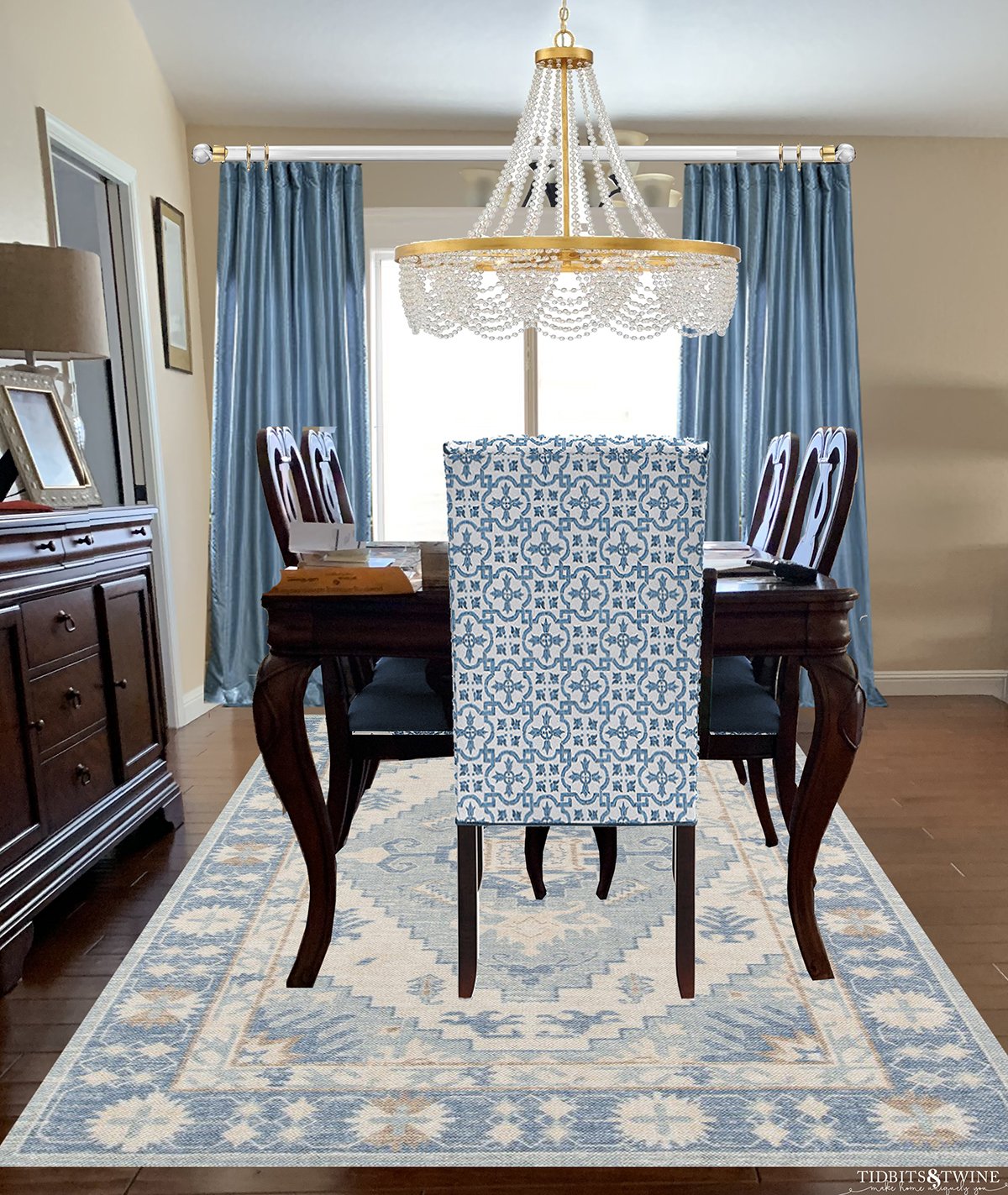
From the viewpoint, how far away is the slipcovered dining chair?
170cm

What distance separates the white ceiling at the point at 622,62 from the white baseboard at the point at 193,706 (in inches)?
94.2

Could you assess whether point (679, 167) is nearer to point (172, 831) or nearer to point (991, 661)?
point (991, 661)

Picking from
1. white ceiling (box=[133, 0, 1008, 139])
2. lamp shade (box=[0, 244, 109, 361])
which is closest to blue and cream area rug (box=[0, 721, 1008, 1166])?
lamp shade (box=[0, 244, 109, 361])

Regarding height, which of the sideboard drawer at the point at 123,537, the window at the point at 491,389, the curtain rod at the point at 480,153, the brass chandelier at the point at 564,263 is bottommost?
the sideboard drawer at the point at 123,537

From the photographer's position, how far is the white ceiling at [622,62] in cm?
355

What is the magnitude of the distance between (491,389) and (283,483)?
1893 mm

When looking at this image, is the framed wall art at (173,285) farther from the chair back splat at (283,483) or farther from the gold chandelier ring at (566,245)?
the gold chandelier ring at (566,245)

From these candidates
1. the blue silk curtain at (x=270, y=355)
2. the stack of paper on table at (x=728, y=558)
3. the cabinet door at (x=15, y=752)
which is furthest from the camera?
the blue silk curtain at (x=270, y=355)

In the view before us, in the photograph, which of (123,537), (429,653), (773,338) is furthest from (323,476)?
(773,338)

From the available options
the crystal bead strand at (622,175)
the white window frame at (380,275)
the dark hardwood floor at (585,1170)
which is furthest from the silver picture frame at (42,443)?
the white window frame at (380,275)

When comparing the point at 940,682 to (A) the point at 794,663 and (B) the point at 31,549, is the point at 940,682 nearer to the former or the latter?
(A) the point at 794,663

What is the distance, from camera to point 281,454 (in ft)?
9.18

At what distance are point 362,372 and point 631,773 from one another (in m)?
2.91

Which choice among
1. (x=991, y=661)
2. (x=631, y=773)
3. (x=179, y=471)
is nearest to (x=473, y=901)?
(x=631, y=773)
